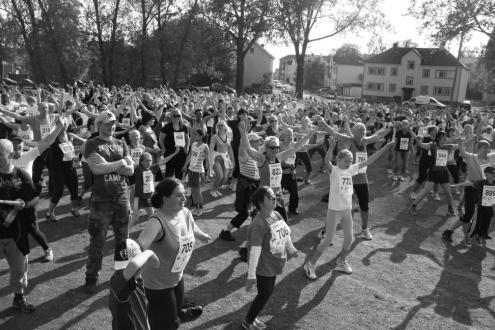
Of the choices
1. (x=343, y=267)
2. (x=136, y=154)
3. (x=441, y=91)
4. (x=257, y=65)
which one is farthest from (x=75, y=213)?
(x=441, y=91)

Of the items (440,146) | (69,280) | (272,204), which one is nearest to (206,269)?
(69,280)

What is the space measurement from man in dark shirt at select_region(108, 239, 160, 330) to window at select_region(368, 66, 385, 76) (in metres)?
75.0

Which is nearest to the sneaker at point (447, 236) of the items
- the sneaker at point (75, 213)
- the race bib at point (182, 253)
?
the race bib at point (182, 253)

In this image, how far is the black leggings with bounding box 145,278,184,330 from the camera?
11.0 feet

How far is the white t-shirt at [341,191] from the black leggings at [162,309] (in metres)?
2.93

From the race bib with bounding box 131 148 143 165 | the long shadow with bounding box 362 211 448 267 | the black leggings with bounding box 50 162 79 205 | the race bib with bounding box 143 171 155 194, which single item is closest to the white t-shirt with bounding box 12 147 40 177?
the race bib with bounding box 143 171 155 194

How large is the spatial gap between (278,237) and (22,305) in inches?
111

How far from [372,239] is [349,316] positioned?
2940mm

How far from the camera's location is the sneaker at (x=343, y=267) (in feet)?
19.7

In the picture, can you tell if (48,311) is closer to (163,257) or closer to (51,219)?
(163,257)

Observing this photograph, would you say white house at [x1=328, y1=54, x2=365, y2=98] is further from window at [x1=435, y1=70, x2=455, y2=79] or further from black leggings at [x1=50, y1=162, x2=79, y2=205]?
black leggings at [x1=50, y1=162, x2=79, y2=205]

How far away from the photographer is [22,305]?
450 centimetres

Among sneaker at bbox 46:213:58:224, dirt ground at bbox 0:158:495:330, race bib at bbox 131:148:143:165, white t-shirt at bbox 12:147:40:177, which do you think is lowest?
dirt ground at bbox 0:158:495:330

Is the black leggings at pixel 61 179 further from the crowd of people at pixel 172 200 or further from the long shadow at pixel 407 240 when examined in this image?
the long shadow at pixel 407 240
